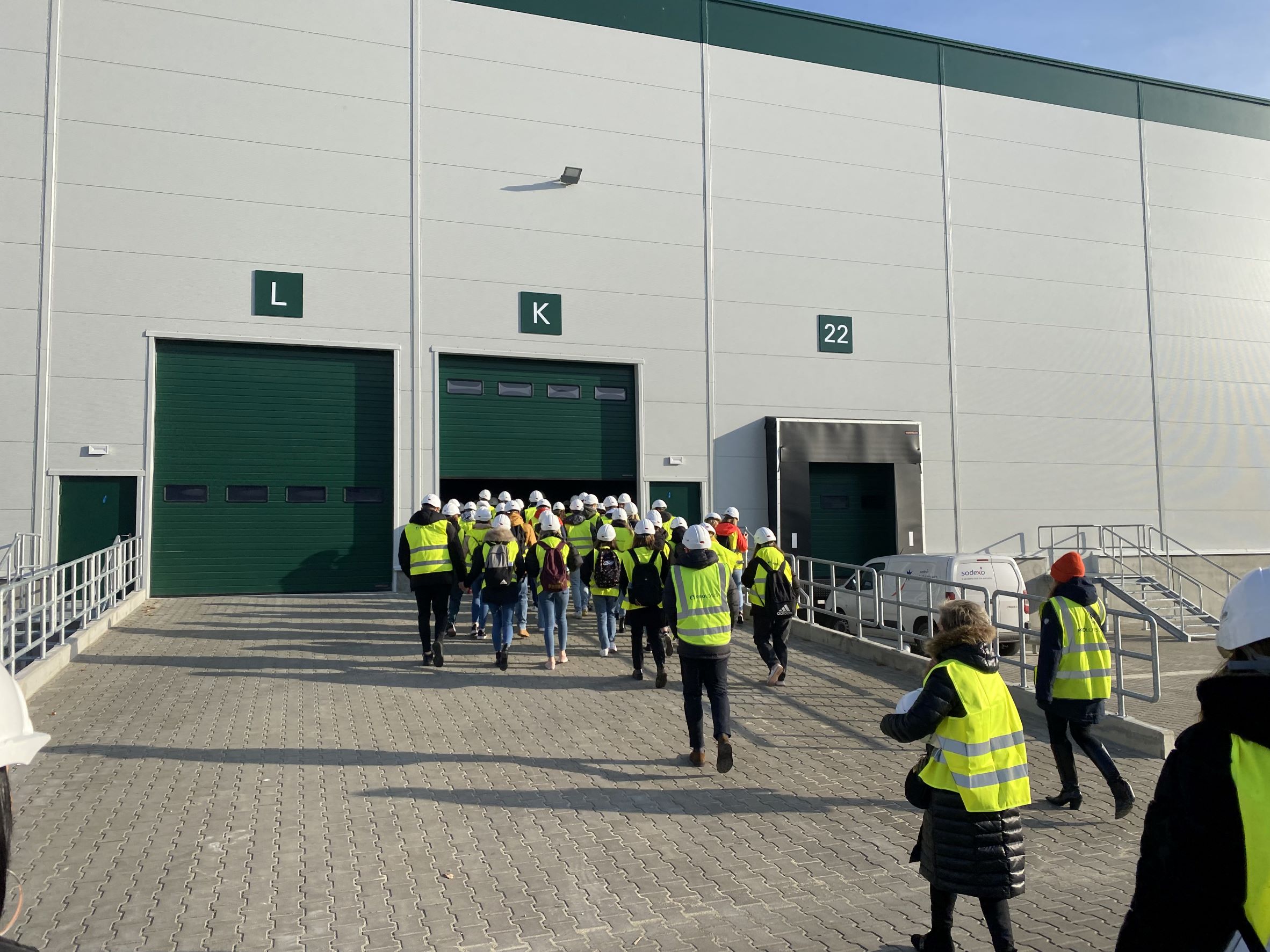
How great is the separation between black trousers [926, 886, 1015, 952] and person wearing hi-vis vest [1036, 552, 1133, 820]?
251 centimetres

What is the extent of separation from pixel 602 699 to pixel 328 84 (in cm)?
1465

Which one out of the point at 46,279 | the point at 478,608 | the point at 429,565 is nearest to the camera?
the point at 429,565

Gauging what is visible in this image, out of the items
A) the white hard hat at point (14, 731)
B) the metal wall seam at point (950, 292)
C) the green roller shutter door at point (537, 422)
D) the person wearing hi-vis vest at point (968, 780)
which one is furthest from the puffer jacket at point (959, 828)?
the metal wall seam at point (950, 292)

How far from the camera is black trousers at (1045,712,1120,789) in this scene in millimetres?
5922

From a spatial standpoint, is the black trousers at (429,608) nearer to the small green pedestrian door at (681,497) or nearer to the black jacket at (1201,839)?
the black jacket at (1201,839)

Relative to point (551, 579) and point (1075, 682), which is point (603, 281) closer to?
point (551, 579)

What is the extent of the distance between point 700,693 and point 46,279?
15.2m

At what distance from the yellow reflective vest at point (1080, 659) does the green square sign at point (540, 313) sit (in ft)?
46.9

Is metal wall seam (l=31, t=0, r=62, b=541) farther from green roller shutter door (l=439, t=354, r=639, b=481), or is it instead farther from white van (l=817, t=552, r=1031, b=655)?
white van (l=817, t=552, r=1031, b=655)

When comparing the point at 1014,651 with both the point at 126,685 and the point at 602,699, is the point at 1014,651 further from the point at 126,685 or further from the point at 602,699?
the point at 126,685

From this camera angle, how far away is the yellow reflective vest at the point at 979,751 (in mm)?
3691

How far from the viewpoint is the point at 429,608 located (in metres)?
10.3

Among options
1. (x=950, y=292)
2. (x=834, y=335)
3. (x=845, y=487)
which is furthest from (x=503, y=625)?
(x=950, y=292)

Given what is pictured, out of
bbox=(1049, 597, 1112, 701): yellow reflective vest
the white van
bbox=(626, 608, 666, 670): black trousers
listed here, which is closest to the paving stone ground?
bbox=(626, 608, 666, 670): black trousers
